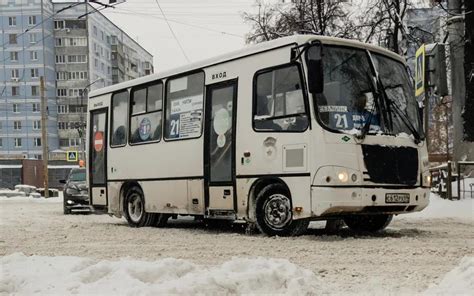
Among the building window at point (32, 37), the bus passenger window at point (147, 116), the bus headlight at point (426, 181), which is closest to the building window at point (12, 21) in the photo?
the building window at point (32, 37)

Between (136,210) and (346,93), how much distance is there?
5.82 m

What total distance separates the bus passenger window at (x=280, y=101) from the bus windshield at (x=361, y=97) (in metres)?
0.35

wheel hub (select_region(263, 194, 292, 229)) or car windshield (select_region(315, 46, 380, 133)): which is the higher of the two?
car windshield (select_region(315, 46, 380, 133))

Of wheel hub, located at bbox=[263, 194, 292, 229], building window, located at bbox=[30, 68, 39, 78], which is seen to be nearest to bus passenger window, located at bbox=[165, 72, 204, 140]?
wheel hub, located at bbox=[263, 194, 292, 229]

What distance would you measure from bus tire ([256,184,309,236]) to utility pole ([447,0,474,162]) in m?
9.17

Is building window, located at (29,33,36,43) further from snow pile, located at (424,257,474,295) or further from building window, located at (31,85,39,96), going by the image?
snow pile, located at (424,257,474,295)

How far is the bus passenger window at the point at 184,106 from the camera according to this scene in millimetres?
11297

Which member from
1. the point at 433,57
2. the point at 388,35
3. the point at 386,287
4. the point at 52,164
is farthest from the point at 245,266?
the point at 52,164

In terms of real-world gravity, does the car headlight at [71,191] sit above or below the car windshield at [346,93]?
below

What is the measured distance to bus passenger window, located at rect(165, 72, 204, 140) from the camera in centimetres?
1130

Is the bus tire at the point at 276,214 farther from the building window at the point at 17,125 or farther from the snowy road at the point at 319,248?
the building window at the point at 17,125

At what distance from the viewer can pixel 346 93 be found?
366 inches

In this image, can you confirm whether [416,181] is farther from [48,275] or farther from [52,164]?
[52,164]

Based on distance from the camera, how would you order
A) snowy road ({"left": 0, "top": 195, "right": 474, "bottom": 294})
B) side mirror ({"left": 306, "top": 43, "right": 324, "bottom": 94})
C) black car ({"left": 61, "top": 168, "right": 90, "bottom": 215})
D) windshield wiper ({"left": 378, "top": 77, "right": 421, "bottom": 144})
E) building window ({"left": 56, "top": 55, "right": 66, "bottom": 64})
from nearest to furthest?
snowy road ({"left": 0, "top": 195, "right": 474, "bottom": 294})
side mirror ({"left": 306, "top": 43, "right": 324, "bottom": 94})
windshield wiper ({"left": 378, "top": 77, "right": 421, "bottom": 144})
black car ({"left": 61, "top": 168, "right": 90, "bottom": 215})
building window ({"left": 56, "top": 55, "right": 66, "bottom": 64})
